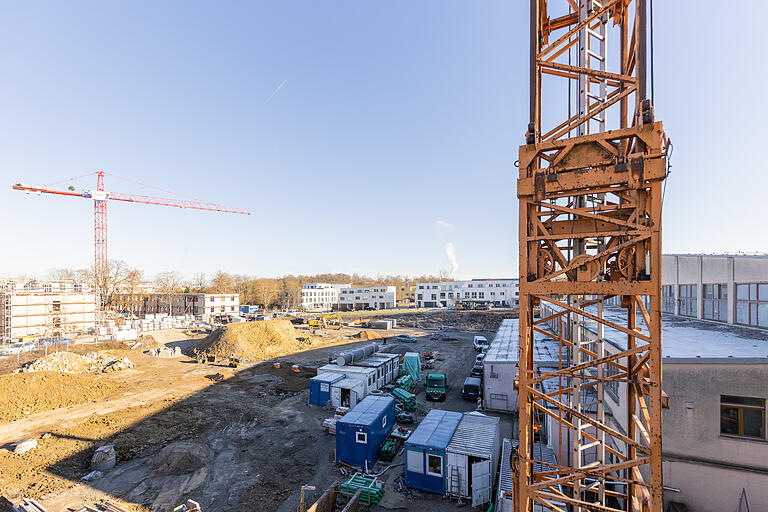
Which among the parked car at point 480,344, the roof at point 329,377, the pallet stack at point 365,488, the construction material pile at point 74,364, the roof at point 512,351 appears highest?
the roof at point 512,351

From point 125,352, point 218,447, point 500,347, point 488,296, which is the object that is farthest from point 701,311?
point 488,296

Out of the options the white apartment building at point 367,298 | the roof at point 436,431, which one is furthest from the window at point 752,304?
the white apartment building at point 367,298

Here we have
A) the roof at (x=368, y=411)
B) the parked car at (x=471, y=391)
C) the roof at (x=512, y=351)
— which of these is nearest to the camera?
the roof at (x=368, y=411)

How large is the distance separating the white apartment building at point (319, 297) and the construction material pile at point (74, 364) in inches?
2507

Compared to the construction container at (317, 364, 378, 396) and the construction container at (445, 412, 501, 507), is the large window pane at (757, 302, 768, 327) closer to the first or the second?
the construction container at (445, 412, 501, 507)

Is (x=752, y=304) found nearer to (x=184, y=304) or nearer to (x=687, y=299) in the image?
(x=687, y=299)

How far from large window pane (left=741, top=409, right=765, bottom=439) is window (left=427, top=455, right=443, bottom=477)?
10.4m

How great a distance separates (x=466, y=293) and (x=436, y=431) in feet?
278

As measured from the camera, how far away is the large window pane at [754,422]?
11.3 metres

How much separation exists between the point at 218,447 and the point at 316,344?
28473 mm

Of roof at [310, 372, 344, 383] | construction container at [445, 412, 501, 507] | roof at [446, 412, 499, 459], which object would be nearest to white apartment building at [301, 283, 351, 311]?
roof at [310, 372, 344, 383]

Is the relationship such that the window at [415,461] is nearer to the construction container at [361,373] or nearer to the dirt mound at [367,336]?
the construction container at [361,373]

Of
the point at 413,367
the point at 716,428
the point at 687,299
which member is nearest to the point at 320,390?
the point at 413,367

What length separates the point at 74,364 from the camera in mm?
32406
